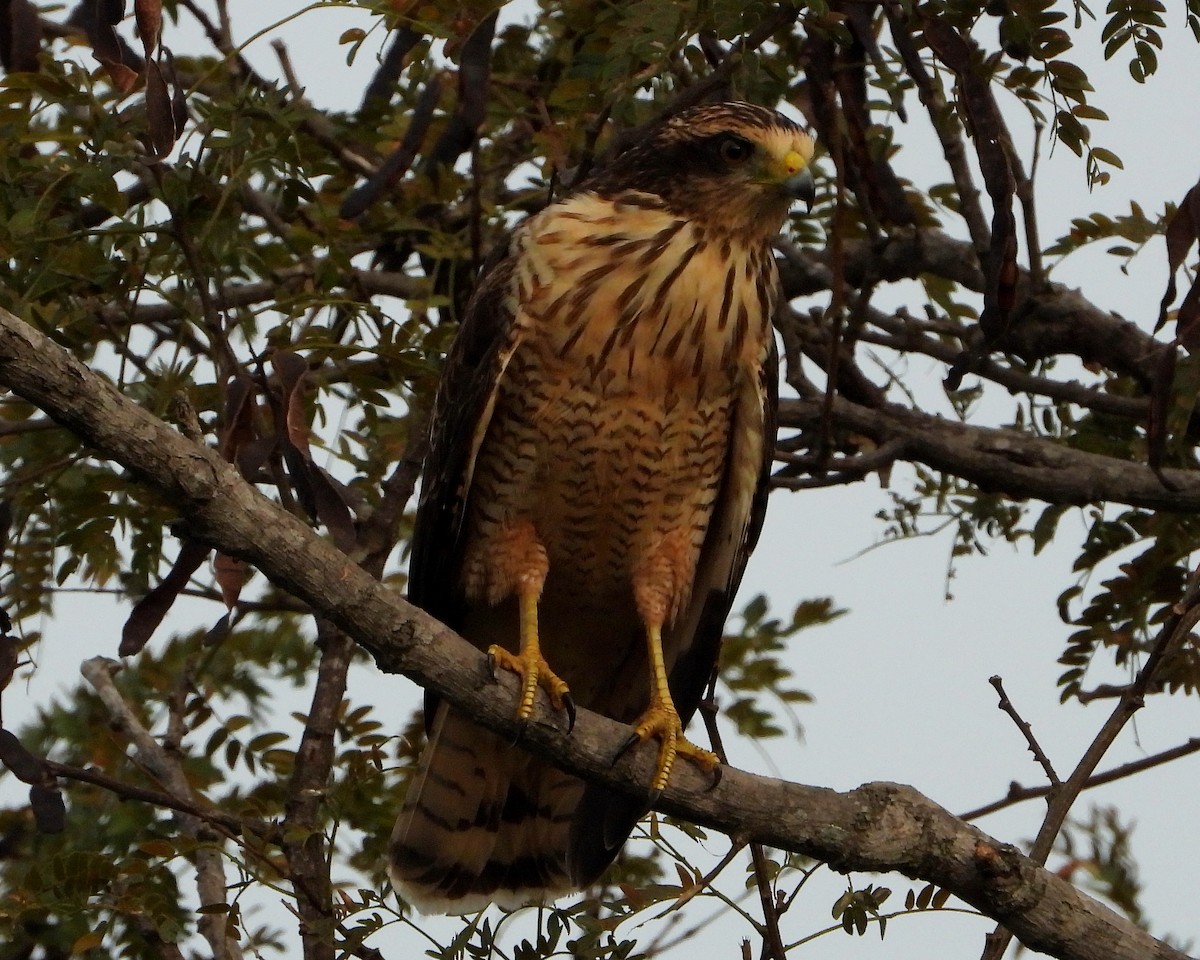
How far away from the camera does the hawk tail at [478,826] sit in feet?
14.7

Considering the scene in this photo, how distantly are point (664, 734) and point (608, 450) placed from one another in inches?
27.0

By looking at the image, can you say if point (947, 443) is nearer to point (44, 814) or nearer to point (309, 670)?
point (309, 670)

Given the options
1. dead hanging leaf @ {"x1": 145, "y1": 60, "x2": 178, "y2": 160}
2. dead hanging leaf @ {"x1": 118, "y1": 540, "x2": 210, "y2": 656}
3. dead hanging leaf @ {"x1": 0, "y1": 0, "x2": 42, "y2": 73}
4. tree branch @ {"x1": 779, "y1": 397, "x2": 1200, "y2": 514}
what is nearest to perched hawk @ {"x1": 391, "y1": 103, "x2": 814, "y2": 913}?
tree branch @ {"x1": 779, "y1": 397, "x2": 1200, "y2": 514}

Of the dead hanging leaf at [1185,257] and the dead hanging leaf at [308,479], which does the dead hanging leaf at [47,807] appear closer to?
the dead hanging leaf at [308,479]

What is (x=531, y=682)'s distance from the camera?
11.8ft

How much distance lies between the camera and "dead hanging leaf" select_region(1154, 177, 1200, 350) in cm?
338

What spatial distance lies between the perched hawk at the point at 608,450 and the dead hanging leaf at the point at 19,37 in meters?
1.19

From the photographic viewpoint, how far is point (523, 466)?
4086 mm

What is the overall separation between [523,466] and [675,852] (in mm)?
1010

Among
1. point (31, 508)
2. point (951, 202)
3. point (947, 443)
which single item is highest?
point (951, 202)

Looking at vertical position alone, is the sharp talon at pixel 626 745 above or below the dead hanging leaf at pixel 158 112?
below

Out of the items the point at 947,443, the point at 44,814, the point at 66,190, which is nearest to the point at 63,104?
the point at 66,190

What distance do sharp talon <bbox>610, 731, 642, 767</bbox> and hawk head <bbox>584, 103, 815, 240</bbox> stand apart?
132 cm

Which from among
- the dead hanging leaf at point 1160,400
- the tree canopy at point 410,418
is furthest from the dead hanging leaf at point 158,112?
the dead hanging leaf at point 1160,400
